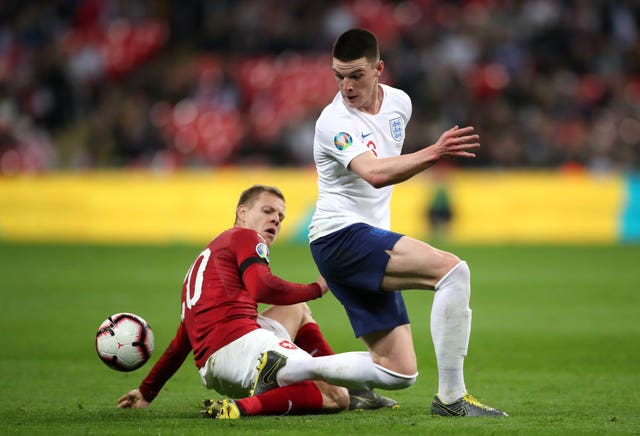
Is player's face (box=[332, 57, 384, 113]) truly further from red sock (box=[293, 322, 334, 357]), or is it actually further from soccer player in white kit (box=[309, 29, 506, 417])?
red sock (box=[293, 322, 334, 357])

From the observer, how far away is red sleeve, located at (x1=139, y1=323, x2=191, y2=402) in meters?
6.20

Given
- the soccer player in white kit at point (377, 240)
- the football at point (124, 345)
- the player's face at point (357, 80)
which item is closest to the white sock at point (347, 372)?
the soccer player in white kit at point (377, 240)

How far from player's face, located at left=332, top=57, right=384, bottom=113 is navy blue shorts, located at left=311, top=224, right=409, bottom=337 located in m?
0.71

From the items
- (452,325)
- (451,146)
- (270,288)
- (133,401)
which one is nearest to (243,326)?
(270,288)

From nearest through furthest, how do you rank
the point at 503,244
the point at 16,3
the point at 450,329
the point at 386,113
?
the point at 450,329, the point at 386,113, the point at 503,244, the point at 16,3

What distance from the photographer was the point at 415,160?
17.3ft

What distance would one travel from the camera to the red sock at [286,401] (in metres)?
5.71

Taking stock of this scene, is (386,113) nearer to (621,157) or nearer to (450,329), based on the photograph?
(450,329)

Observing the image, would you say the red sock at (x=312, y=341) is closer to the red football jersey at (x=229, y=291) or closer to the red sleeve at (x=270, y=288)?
the red football jersey at (x=229, y=291)

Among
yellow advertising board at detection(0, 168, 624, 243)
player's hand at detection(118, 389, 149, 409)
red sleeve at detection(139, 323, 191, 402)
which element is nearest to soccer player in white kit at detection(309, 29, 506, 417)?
red sleeve at detection(139, 323, 191, 402)

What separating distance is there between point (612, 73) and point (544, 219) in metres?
4.04

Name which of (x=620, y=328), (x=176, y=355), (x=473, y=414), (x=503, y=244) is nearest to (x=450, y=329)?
(x=473, y=414)

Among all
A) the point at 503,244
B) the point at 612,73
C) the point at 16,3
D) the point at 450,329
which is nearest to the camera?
the point at 450,329

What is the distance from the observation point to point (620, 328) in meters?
10.0
